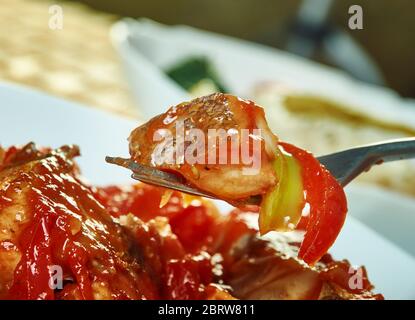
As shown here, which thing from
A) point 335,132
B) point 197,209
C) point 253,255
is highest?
point 335,132

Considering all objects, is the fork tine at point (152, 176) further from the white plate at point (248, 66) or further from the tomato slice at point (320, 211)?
the white plate at point (248, 66)

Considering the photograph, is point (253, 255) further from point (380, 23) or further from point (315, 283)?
point (380, 23)

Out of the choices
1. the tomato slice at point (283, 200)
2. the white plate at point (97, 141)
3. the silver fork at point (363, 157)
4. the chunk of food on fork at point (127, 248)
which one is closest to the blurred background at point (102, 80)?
the white plate at point (97, 141)

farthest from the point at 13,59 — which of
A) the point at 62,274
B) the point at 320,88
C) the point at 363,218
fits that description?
the point at 320,88

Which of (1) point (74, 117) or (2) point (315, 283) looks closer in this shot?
(2) point (315, 283)

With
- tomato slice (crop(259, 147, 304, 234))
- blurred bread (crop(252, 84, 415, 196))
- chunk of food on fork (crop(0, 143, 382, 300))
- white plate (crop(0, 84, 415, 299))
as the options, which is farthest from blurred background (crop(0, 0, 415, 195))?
tomato slice (crop(259, 147, 304, 234))

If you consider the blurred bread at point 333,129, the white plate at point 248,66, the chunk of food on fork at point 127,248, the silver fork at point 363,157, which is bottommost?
the chunk of food on fork at point 127,248

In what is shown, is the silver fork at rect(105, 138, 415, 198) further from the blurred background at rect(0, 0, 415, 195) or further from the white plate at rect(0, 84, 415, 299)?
the blurred background at rect(0, 0, 415, 195)
